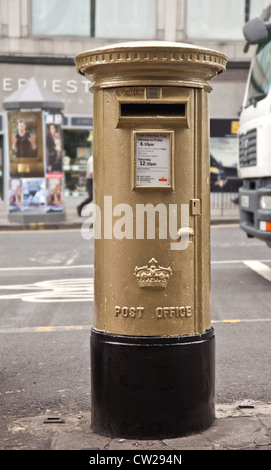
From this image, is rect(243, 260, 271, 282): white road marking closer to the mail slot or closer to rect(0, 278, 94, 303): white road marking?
rect(0, 278, 94, 303): white road marking

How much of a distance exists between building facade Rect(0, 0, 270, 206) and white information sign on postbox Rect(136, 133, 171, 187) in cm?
2046

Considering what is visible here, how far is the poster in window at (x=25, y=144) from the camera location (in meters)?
18.9

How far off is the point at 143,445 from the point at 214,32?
22.4 m

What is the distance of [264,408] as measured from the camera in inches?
186

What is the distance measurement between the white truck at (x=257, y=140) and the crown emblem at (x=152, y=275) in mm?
5158

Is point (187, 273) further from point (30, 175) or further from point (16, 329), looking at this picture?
point (30, 175)

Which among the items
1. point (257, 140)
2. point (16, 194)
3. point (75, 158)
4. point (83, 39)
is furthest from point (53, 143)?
point (257, 140)

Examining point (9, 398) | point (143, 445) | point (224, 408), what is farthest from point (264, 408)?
point (9, 398)

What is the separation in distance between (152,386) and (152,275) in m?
0.58

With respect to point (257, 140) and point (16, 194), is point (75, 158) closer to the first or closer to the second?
point (16, 194)

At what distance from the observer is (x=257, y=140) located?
9.25 m

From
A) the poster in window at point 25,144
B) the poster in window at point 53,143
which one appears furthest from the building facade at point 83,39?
the poster in window at point 53,143

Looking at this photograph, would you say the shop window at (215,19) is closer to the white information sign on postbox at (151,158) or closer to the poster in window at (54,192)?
the poster in window at (54,192)

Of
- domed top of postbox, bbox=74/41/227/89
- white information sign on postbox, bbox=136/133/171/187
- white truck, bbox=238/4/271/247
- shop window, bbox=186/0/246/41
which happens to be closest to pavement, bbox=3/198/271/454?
white information sign on postbox, bbox=136/133/171/187
